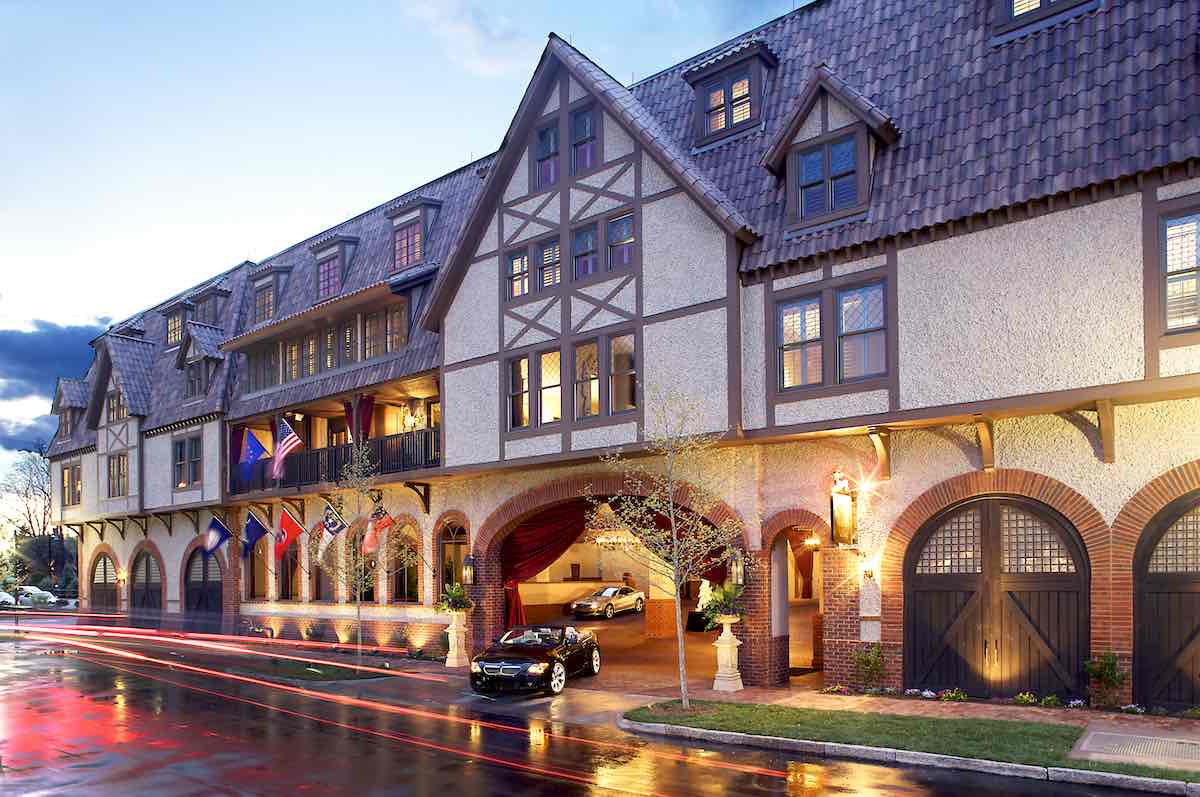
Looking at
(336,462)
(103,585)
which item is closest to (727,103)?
(336,462)

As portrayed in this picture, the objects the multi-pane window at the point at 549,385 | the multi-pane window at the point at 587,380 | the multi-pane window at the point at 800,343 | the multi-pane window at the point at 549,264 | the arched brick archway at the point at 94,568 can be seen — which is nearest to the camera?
the multi-pane window at the point at 800,343

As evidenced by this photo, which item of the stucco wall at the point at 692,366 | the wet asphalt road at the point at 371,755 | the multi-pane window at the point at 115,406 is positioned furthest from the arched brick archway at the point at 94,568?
the stucco wall at the point at 692,366

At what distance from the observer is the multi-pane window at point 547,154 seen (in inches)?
939

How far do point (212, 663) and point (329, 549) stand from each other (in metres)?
4.85

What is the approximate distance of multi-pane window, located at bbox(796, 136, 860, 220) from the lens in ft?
61.9

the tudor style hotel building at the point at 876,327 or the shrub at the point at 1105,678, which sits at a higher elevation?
the tudor style hotel building at the point at 876,327

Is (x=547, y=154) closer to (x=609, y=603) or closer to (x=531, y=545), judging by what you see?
(x=531, y=545)

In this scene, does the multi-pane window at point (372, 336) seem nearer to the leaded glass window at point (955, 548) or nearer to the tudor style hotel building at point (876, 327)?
the tudor style hotel building at point (876, 327)

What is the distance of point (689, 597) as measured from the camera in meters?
41.6

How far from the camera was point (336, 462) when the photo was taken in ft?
101

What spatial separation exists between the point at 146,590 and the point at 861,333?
1439 inches

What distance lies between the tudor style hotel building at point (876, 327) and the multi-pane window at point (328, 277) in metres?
4.79

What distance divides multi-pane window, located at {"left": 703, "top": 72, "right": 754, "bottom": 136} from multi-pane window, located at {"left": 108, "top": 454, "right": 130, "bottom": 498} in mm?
31353

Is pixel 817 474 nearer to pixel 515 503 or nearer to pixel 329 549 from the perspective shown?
pixel 515 503
